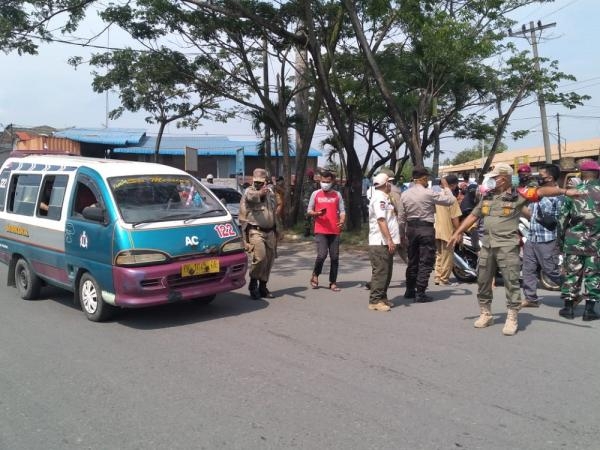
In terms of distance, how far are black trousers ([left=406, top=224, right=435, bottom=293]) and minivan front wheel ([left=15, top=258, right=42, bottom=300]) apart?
5.15 meters

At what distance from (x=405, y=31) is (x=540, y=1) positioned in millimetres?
4047

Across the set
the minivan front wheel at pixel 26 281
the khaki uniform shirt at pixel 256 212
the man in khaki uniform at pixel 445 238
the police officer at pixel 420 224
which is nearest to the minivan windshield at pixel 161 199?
the khaki uniform shirt at pixel 256 212

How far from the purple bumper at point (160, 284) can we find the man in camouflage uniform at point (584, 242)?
3998mm

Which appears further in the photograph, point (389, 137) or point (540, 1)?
point (389, 137)

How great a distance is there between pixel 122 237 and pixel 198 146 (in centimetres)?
3051

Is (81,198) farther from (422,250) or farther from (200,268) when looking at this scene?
(422,250)

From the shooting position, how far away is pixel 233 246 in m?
6.86

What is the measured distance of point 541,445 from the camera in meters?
3.47

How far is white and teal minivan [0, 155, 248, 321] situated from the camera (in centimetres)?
613

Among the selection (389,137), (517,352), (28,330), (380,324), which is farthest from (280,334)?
(389,137)

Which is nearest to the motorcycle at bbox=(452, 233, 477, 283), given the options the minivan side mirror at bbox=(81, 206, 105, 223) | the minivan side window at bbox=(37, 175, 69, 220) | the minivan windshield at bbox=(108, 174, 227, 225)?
the minivan windshield at bbox=(108, 174, 227, 225)

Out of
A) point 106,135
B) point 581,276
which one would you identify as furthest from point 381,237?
point 106,135

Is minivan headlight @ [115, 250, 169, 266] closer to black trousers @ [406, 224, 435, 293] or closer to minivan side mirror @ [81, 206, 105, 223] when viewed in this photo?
minivan side mirror @ [81, 206, 105, 223]

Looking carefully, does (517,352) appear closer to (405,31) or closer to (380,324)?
(380,324)
